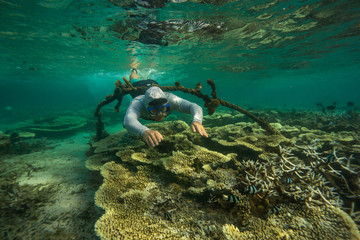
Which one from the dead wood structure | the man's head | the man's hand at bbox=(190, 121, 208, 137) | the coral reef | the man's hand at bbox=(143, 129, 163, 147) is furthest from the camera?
the dead wood structure

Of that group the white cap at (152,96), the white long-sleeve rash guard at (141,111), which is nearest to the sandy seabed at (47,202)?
the white long-sleeve rash guard at (141,111)

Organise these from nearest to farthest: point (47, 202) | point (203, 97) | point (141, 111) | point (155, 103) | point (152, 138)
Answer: point (152, 138) → point (47, 202) → point (155, 103) → point (141, 111) → point (203, 97)

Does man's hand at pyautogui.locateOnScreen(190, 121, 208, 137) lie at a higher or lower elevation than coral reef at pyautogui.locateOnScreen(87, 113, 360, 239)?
higher

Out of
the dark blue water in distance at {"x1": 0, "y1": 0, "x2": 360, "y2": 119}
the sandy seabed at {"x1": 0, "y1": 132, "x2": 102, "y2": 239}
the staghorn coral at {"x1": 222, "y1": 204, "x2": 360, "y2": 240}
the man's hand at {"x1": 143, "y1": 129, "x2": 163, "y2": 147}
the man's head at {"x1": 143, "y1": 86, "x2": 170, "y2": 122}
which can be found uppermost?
the dark blue water in distance at {"x1": 0, "y1": 0, "x2": 360, "y2": 119}

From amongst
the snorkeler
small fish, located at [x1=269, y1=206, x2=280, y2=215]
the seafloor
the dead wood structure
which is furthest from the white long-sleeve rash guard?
small fish, located at [x1=269, y1=206, x2=280, y2=215]

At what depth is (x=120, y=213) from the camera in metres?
2.56

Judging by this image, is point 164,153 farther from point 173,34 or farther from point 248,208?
point 173,34

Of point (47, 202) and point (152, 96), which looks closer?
point (47, 202)

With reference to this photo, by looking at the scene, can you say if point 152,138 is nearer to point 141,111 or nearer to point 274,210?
point 141,111

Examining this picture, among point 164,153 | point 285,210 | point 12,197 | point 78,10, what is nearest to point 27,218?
point 12,197

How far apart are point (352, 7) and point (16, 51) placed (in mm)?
32771

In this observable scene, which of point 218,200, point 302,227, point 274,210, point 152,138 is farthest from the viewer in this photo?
point 152,138

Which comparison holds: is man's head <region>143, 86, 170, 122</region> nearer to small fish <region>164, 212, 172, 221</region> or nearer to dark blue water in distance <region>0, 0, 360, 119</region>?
small fish <region>164, 212, 172, 221</region>

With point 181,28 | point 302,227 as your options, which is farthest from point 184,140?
point 181,28
